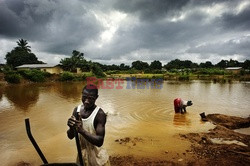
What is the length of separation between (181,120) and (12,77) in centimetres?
2824

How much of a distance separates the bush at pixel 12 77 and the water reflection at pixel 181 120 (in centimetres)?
2773

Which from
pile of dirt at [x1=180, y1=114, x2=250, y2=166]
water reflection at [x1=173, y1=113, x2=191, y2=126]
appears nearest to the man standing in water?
pile of dirt at [x1=180, y1=114, x2=250, y2=166]

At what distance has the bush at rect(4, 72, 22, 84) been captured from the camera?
2573 centimetres

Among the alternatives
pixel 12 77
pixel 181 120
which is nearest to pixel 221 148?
pixel 181 120

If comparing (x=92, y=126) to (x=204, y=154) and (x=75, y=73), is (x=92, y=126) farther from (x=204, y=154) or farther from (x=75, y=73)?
(x=75, y=73)

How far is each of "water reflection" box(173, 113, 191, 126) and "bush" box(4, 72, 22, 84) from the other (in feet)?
91.0

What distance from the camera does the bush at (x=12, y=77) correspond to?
2573 cm

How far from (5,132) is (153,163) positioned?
20.3 ft

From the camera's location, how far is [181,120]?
7770 millimetres

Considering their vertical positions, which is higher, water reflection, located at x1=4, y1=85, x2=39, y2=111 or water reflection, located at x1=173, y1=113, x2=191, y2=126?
water reflection, located at x1=4, y1=85, x2=39, y2=111

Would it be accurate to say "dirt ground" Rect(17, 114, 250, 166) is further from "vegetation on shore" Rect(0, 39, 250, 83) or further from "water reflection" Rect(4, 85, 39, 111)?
"vegetation on shore" Rect(0, 39, 250, 83)

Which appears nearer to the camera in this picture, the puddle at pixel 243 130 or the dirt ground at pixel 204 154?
the dirt ground at pixel 204 154

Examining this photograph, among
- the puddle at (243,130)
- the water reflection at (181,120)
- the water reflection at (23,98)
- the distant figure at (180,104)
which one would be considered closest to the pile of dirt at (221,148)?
the puddle at (243,130)

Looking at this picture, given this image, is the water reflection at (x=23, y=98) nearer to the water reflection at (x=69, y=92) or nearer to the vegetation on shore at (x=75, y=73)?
the water reflection at (x=69, y=92)
